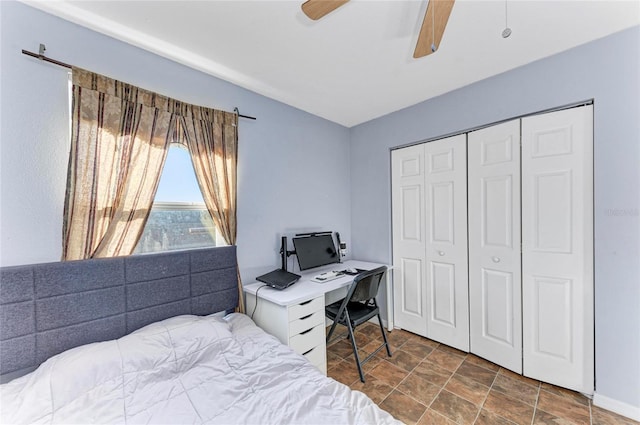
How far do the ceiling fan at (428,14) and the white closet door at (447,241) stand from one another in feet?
4.32

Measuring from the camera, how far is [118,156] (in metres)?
1.61

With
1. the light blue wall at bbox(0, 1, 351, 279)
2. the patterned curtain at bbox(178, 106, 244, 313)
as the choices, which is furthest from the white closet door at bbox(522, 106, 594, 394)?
the patterned curtain at bbox(178, 106, 244, 313)

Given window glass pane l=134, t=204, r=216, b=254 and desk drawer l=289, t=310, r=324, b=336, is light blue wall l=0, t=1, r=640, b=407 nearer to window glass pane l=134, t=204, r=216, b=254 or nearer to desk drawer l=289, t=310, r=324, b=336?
window glass pane l=134, t=204, r=216, b=254

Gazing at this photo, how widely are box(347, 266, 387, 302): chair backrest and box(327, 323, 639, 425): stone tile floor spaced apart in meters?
0.66

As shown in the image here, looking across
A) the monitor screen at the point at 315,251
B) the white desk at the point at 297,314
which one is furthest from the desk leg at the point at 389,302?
the white desk at the point at 297,314

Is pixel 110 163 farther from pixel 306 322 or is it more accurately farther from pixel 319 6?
pixel 306 322

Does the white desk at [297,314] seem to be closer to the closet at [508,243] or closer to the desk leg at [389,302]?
the desk leg at [389,302]

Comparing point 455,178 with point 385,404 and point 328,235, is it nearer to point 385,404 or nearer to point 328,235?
point 328,235

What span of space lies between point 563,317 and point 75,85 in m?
3.66

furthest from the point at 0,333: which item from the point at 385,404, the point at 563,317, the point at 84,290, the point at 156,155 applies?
the point at 563,317

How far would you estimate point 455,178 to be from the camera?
96.8 inches

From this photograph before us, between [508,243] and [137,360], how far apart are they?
9.05ft

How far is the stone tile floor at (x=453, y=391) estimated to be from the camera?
5.49 feet

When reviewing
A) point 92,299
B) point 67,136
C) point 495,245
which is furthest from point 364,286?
point 67,136
